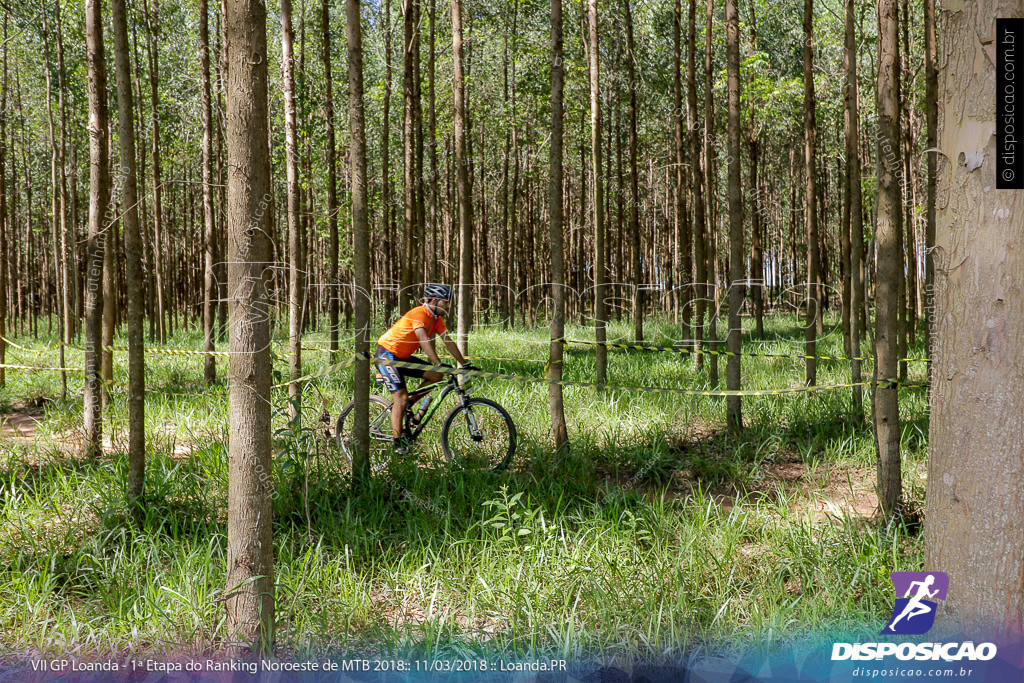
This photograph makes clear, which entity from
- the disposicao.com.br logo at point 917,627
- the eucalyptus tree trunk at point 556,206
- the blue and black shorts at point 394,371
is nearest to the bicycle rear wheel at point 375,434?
the blue and black shorts at point 394,371

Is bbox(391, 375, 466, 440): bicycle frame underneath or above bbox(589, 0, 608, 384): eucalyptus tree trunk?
underneath

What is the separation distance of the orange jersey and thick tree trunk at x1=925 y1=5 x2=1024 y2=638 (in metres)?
3.60

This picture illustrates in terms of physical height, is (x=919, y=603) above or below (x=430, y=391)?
below

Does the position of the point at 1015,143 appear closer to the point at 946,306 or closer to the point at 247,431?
the point at 946,306

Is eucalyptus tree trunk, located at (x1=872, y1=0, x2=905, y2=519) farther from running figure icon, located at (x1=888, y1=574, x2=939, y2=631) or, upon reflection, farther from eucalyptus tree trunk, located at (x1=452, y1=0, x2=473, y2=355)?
eucalyptus tree trunk, located at (x1=452, y1=0, x2=473, y2=355)

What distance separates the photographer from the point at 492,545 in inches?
142

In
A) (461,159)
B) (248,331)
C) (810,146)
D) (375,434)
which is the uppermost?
(810,146)

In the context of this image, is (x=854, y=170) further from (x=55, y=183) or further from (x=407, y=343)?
(x=55, y=183)

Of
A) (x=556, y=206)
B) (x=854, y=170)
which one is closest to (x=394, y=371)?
(x=556, y=206)

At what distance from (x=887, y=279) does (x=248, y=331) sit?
11.0 feet

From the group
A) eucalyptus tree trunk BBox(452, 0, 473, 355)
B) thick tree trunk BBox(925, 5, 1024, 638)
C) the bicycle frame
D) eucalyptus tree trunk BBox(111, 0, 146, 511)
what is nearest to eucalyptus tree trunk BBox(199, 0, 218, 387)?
eucalyptus tree trunk BBox(452, 0, 473, 355)

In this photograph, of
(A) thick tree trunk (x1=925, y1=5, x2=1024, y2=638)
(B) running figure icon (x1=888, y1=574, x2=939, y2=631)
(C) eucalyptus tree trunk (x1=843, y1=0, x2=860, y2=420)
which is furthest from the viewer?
(C) eucalyptus tree trunk (x1=843, y1=0, x2=860, y2=420)

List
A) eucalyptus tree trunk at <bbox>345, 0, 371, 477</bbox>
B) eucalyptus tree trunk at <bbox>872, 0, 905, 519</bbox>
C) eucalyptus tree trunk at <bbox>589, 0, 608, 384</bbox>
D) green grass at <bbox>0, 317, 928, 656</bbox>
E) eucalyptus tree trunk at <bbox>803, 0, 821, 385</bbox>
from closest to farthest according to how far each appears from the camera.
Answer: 1. green grass at <bbox>0, 317, 928, 656</bbox>
2. eucalyptus tree trunk at <bbox>872, 0, 905, 519</bbox>
3. eucalyptus tree trunk at <bbox>345, 0, 371, 477</bbox>
4. eucalyptus tree trunk at <bbox>803, 0, 821, 385</bbox>
5. eucalyptus tree trunk at <bbox>589, 0, 608, 384</bbox>

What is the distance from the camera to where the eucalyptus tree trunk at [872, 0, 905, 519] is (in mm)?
3689
